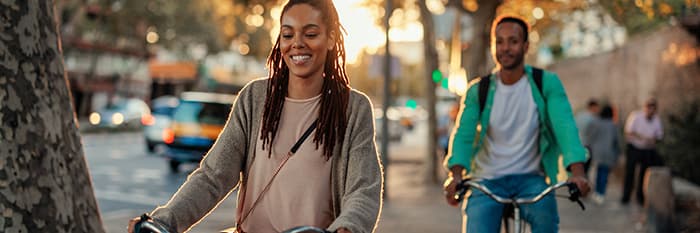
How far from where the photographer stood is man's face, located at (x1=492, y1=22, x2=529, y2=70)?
5.17m

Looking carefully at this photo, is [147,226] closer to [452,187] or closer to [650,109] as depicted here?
[452,187]

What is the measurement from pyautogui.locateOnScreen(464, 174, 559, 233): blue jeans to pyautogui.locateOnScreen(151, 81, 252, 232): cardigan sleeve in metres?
1.84

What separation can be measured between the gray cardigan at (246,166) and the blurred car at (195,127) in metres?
17.1

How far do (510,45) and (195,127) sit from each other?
52.1 ft

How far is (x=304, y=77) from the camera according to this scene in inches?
129

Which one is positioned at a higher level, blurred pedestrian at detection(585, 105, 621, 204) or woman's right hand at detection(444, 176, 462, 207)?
woman's right hand at detection(444, 176, 462, 207)

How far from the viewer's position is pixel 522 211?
4.97 meters

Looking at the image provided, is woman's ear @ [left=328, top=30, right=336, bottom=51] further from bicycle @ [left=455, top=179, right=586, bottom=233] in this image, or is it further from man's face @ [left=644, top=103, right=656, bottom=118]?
man's face @ [left=644, top=103, right=656, bottom=118]

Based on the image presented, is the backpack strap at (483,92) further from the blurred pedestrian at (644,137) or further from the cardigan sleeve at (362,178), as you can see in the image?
the blurred pedestrian at (644,137)

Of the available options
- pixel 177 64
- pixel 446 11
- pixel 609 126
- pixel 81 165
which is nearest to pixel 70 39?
pixel 177 64

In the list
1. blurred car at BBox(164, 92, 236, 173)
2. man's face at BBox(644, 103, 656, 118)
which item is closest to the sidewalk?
man's face at BBox(644, 103, 656, 118)

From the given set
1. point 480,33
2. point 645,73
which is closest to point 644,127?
point 480,33

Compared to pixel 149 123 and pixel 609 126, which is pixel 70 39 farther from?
pixel 609 126

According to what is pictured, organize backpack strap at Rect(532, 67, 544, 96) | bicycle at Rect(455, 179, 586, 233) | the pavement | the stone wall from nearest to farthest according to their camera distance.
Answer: bicycle at Rect(455, 179, 586, 233) < backpack strap at Rect(532, 67, 544, 96) < the pavement < the stone wall
